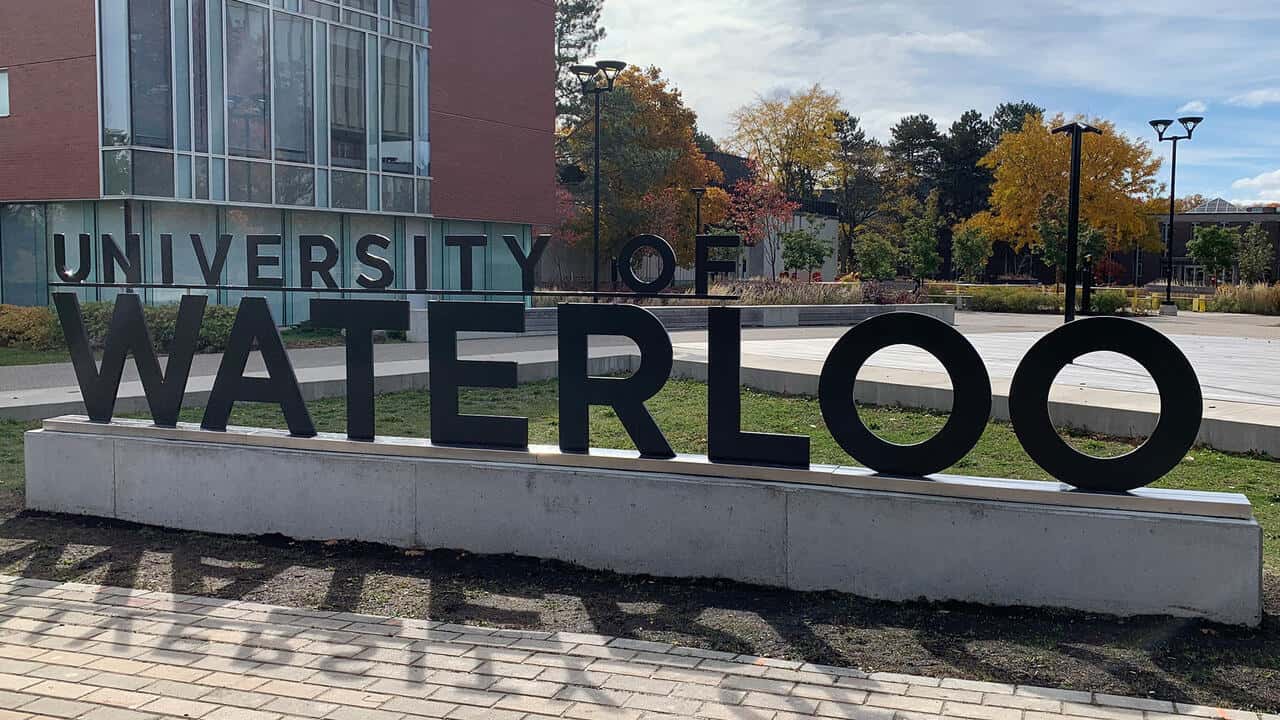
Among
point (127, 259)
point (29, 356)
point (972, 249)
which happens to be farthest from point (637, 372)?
point (972, 249)

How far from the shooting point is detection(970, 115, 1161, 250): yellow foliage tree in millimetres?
60312

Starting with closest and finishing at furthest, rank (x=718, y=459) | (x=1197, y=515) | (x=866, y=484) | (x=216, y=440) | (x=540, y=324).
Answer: (x=1197, y=515)
(x=866, y=484)
(x=718, y=459)
(x=216, y=440)
(x=540, y=324)

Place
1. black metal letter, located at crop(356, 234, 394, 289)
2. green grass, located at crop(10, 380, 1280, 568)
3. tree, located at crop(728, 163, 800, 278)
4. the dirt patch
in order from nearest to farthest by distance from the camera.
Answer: the dirt patch, black metal letter, located at crop(356, 234, 394, 289), green grass, located at crop(10, 380, 1280, 568), tree, located at crop(728, 163, 800, 278)

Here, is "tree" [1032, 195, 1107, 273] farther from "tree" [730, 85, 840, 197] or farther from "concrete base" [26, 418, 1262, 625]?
"concrete base" [26, 418, 1262, 625]

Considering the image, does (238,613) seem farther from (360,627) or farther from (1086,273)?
(1086,273)

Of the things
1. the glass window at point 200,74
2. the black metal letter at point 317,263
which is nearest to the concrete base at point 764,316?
the glass window at point 200,74

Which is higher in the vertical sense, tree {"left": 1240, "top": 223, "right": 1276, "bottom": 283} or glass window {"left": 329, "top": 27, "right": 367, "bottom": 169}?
glass window {"left": 329, "top": 27, "right": 367, "bottom": 169}

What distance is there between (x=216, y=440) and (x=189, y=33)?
20494 mm

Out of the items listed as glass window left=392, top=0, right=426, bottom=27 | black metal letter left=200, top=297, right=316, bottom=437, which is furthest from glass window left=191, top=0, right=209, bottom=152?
black metal letter left=200, top=297, right=316, bottom=437

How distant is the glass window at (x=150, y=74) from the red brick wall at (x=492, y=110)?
25.1 feet

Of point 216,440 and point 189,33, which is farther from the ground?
point 189,33

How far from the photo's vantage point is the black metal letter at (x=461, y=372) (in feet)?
22.6

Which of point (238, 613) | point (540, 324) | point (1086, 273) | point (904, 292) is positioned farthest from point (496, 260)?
point (238, 613)

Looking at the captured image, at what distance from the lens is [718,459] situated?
6316 millimetres
